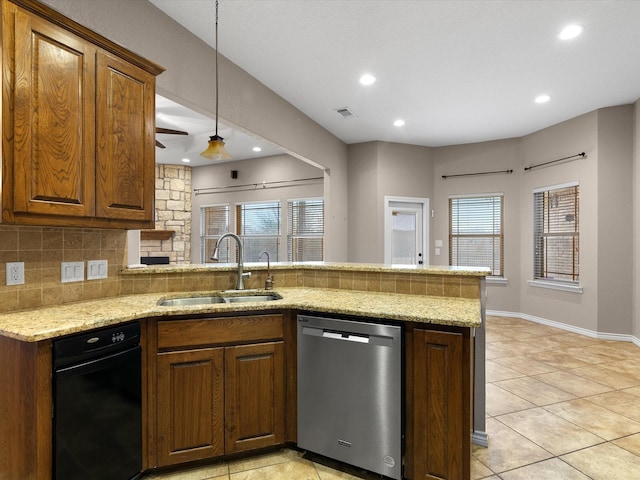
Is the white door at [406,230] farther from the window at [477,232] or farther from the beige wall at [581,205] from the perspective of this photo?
the beige wall at [581,205]

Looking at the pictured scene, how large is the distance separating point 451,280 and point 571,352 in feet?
9.39

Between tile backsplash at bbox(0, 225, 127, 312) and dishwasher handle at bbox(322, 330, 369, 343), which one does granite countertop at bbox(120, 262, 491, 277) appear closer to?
tile backsplash at bbox(0, 225, 127, 312)

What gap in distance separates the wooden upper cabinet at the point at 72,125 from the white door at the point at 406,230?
Result: 4.50m

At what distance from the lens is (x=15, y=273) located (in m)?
1.84

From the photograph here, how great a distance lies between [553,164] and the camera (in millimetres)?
5320

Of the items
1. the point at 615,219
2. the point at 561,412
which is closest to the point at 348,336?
the point at 561,412

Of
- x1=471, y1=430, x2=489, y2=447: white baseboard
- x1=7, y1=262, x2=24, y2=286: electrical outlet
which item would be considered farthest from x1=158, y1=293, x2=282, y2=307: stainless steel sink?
x1=471, y1=430, x2=489, y2=447: white baseboard

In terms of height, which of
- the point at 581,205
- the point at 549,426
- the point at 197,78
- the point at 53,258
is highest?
the point at 197,78

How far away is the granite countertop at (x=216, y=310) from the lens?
1546 mm

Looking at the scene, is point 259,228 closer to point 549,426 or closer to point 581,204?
point 581,204

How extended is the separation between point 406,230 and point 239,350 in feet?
16.0

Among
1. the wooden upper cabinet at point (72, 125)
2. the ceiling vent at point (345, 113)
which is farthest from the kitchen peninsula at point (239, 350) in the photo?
the ceiling vent at point (345, 113)

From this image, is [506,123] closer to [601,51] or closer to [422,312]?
[601,51]

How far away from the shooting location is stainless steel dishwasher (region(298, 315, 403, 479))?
5.95ft
